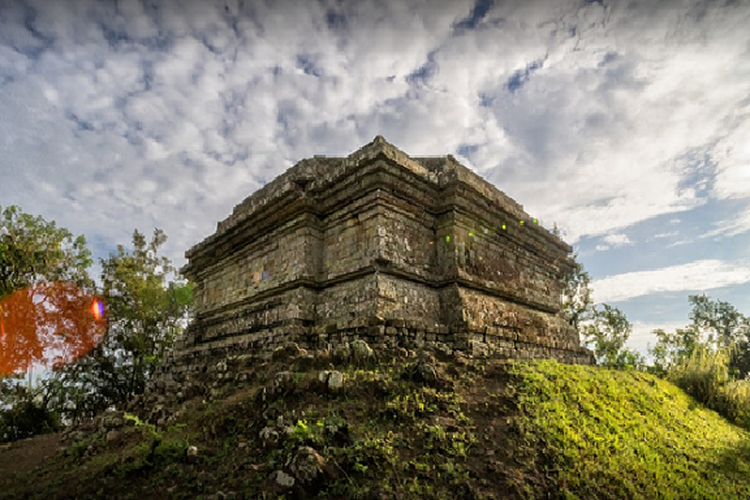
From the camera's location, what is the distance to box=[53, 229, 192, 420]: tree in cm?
1423

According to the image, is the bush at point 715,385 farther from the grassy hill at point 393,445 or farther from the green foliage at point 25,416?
the green foliage at point 25,416

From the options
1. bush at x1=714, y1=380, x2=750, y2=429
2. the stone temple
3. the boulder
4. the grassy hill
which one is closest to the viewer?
the boulder

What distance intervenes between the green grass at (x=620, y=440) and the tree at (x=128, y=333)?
14.3m

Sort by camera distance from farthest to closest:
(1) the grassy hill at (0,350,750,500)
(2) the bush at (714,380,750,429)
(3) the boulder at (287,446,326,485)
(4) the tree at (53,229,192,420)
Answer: (4) the tree at (53,229,192,420) < (2) the bush at (714,380,750,429) < (1) the grassy hill at (0,350,750,500) < (3) the boulder at (287,446,326,485)

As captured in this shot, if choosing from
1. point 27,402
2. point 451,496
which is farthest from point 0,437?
point 451,496

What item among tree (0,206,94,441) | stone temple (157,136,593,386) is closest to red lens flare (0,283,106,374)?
tree (0,206,94,441)

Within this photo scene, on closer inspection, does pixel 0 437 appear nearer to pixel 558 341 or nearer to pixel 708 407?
pixel 558 341

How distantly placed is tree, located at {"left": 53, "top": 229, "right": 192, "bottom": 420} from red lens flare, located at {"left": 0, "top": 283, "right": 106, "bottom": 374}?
0.52m

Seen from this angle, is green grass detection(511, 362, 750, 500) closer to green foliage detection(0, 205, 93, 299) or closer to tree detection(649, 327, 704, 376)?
tree detection(649, 327, 704, 376)

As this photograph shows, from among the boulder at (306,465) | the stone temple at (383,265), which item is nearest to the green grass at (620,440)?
the stone temple at (383,265)

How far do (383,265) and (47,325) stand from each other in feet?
42.4

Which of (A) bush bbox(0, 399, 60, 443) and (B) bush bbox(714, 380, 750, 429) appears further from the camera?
(A) bush bbox(0, 399, 60, 443)

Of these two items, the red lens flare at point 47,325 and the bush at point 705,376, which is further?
the red lens flare at point 47,325

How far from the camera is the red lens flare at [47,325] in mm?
12320
